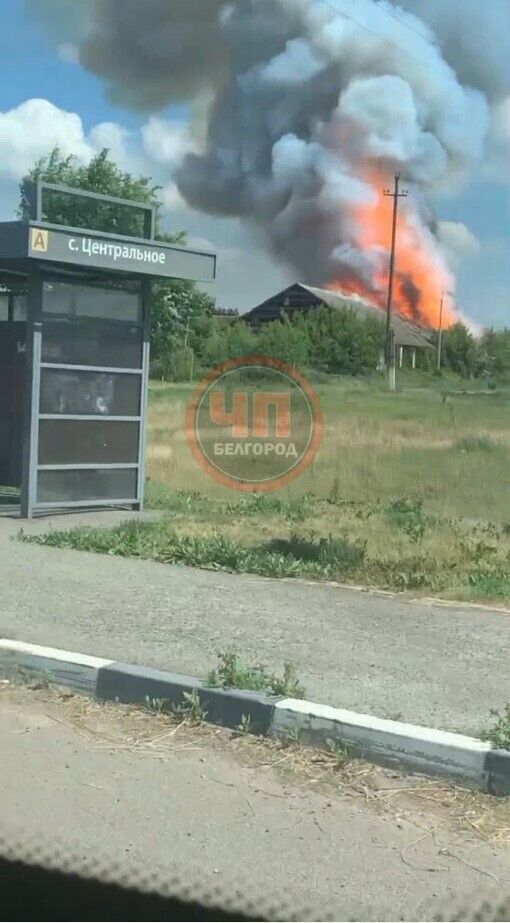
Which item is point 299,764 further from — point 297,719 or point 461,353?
point 461,353

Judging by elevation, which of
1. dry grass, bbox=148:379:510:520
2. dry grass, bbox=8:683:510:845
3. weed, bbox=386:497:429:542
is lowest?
dry grass, bbox=8:683:510:845

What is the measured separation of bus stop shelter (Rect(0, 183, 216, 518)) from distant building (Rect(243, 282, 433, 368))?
0.95 metres

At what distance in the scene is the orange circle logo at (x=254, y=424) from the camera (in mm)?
12352

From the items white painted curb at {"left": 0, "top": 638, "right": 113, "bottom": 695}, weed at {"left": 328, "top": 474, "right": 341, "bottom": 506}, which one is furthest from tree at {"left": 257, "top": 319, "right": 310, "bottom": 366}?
white painted curb at {"left": 0, "top": 638, "right": 113, "bottom": 695}

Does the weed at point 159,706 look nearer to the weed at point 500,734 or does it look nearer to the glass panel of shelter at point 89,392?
the weed at point 500,734

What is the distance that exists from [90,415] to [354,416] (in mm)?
2845

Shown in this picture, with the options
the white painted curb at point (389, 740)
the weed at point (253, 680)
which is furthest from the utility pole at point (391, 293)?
the white painted curb at point (389, 740)

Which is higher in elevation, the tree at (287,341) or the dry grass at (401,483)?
the tree at (287,341)

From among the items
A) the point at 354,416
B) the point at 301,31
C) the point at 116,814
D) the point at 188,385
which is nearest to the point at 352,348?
the point at 354,416

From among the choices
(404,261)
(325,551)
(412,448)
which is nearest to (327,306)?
(404,261)

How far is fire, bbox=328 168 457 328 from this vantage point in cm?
1070

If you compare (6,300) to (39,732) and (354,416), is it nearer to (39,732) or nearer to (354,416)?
(354,416)

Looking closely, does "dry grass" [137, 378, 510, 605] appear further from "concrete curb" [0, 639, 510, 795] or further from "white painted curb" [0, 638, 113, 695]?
"concrete curb" [0, 639, 510, 795]

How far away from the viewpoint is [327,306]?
1162 cm
